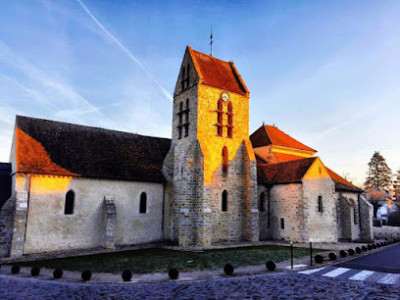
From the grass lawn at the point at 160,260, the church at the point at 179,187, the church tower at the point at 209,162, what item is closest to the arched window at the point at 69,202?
the church at the point at 179,187

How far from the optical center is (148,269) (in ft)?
46.2

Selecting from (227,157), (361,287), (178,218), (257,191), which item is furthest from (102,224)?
(361,287)

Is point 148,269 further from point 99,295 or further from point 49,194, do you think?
point 49,194

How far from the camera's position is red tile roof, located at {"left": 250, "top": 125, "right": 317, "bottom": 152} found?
112 feet

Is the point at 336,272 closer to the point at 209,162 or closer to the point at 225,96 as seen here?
the point at 209,162

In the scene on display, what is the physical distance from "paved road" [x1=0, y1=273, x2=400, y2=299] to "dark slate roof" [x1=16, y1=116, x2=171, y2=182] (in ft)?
30.2

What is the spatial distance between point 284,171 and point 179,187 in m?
10.6

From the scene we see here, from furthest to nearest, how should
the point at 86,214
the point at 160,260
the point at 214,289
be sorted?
the point at 86,214 < the point at 160,260 < the point at 214,289

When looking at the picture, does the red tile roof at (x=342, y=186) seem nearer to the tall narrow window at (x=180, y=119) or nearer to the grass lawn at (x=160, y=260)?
the grass lawn at (x=160, y=260)

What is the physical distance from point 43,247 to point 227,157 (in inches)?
609

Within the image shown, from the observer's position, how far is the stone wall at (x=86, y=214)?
18781 mm

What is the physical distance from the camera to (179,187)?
79.6ft

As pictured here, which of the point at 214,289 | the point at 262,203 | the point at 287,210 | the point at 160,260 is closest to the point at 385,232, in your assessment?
the point at 287,210

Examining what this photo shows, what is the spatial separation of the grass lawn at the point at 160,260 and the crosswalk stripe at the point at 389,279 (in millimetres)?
5419
